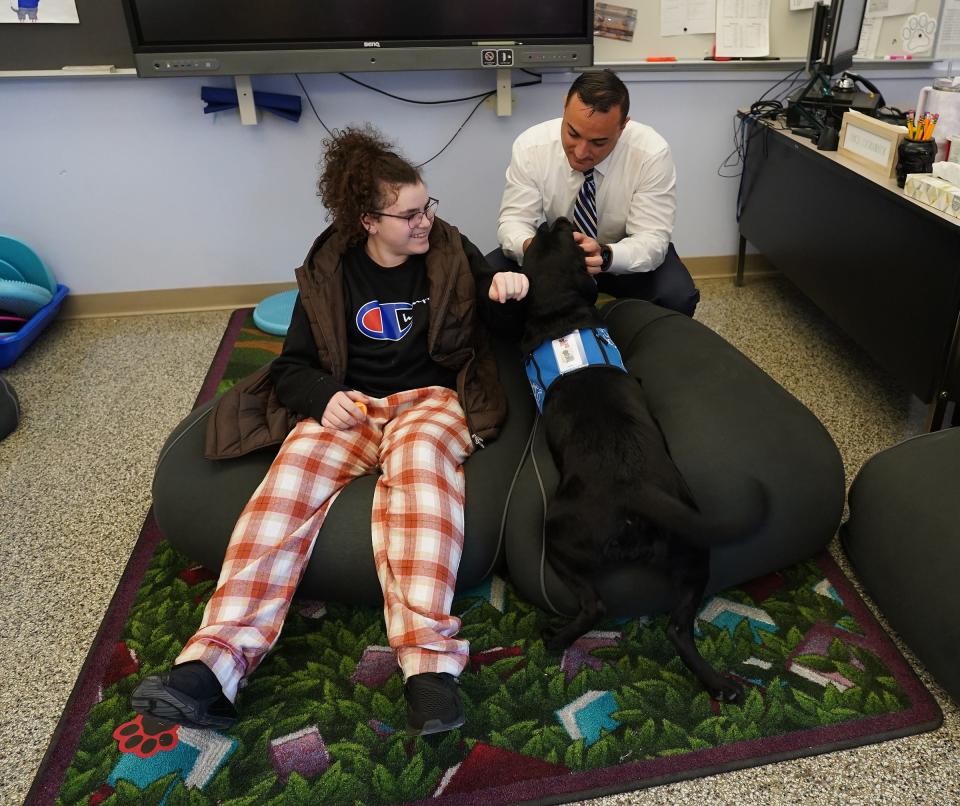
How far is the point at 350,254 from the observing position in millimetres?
1792

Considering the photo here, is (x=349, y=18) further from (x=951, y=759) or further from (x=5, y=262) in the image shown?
(x=951, y=759)

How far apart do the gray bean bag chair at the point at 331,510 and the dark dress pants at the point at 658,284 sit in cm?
74

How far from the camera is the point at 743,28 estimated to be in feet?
9.53

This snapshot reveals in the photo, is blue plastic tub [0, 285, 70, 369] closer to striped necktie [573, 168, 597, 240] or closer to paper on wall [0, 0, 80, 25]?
paper on wall [0, 0, 80, 25]

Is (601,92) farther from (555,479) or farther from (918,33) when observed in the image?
(918,33)

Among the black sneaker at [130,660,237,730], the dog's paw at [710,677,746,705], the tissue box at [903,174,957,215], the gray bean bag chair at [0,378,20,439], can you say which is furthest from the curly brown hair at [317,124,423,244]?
the gray bean bag chair at [0,378,20,439]

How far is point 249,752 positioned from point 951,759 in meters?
1.25

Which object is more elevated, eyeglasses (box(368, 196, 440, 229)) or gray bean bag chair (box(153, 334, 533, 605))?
eyeglasses (box(368, 196, 440, 229))

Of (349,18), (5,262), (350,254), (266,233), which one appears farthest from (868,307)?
(5,262)

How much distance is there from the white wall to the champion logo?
1.48m

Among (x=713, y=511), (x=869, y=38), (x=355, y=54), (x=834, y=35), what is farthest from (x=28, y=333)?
(x=869, y=38)

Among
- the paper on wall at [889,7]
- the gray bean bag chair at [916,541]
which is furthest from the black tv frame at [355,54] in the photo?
the gray bean bag chair at [916,541]

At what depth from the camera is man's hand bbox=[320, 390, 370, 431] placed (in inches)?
64.0

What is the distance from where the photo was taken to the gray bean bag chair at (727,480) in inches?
60.6
